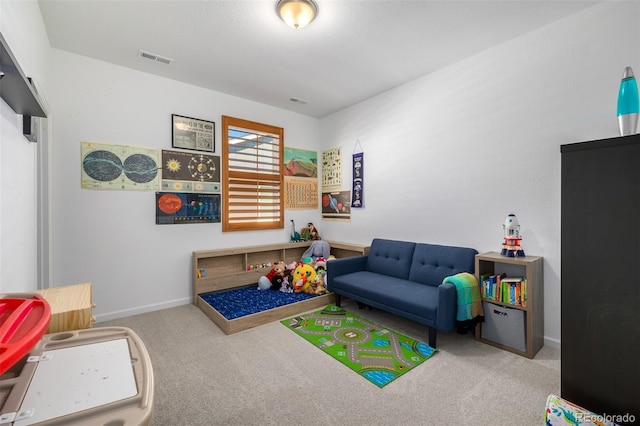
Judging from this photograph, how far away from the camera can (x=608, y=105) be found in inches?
85.6

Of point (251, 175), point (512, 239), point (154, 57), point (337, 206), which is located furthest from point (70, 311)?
point (337, 206)

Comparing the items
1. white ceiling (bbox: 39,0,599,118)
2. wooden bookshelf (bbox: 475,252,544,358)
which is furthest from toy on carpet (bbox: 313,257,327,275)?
white ceiling (bbox: 39,0,599,118)

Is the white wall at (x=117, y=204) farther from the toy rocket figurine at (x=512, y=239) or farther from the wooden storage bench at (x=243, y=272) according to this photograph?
the toy rocket figurine at (x=512, y=239)

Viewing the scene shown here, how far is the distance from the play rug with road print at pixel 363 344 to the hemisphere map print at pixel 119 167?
2.32m

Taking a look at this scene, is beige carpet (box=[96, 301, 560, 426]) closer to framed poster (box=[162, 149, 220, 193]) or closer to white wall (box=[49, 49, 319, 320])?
white wall (box=[49, 49, 319, 320])

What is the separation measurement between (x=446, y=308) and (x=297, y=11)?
2658mm

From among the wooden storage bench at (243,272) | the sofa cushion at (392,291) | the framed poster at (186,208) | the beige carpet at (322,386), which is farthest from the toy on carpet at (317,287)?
the framed poster at (186,208)

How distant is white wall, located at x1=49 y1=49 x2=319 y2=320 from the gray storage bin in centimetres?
329

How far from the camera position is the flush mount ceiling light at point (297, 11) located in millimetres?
2100

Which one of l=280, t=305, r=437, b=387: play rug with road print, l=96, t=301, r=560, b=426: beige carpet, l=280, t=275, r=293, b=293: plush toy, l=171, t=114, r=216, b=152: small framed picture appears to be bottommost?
→ l=96, t=301, r=560, b=426: beige carpet

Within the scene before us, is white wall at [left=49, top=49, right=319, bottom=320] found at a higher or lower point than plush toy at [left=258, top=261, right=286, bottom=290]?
higher

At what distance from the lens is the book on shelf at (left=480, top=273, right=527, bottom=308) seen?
91.7 inches

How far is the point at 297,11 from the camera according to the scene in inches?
84.0

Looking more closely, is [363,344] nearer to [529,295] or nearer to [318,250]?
[529,295]
